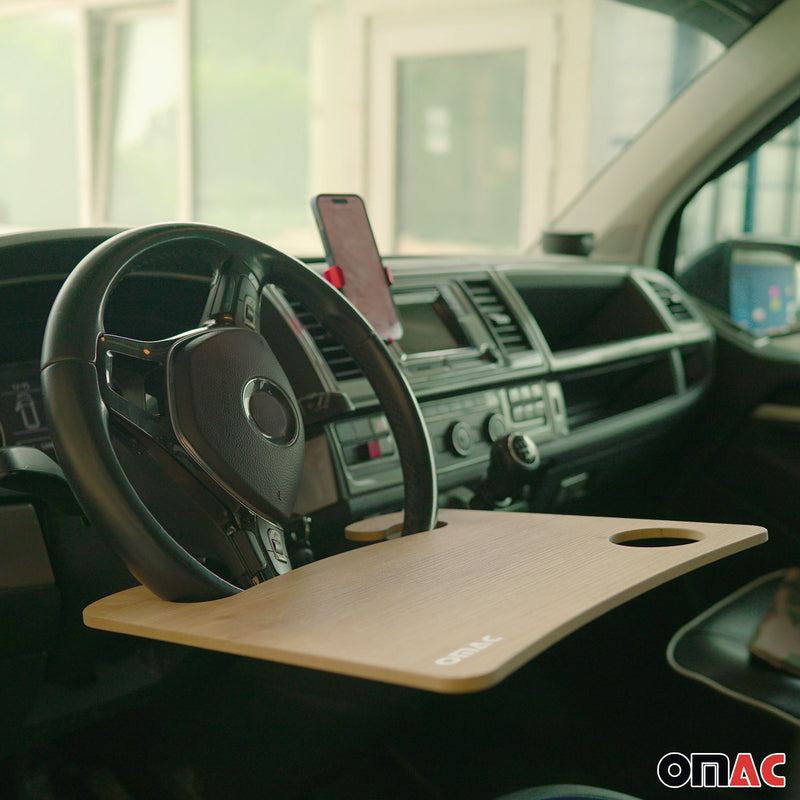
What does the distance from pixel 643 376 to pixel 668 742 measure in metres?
0.74

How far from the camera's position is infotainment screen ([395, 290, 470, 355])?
143cm

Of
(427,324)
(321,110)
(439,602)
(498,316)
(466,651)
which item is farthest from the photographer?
(321,110)

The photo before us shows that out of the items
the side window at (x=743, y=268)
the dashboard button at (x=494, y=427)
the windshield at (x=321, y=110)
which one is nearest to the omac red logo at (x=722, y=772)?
the dashboard button at (x=494, y=427)

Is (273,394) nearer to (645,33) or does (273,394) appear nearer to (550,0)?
(645,33)

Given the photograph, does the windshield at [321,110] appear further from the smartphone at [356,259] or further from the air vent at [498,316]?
the smartphone at [356,259]

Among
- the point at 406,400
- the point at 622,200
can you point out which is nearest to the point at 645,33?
the point at 622,200

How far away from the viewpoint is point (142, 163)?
603 centimetres

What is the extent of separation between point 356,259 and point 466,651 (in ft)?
2.65

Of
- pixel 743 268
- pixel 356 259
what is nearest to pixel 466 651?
pixel 356 259

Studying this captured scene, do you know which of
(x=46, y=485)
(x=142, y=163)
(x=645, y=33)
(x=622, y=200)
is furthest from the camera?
(x=142, y=163)

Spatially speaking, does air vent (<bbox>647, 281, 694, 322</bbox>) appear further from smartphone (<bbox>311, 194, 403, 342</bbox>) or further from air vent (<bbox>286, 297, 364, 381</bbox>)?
air vent (<bbox>286, 297, 364, 381</bbox>)

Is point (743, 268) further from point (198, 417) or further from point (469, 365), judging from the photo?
point (198, 417)

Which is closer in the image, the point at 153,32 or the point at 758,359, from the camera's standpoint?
the point at 758,359

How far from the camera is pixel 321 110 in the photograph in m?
5.14
